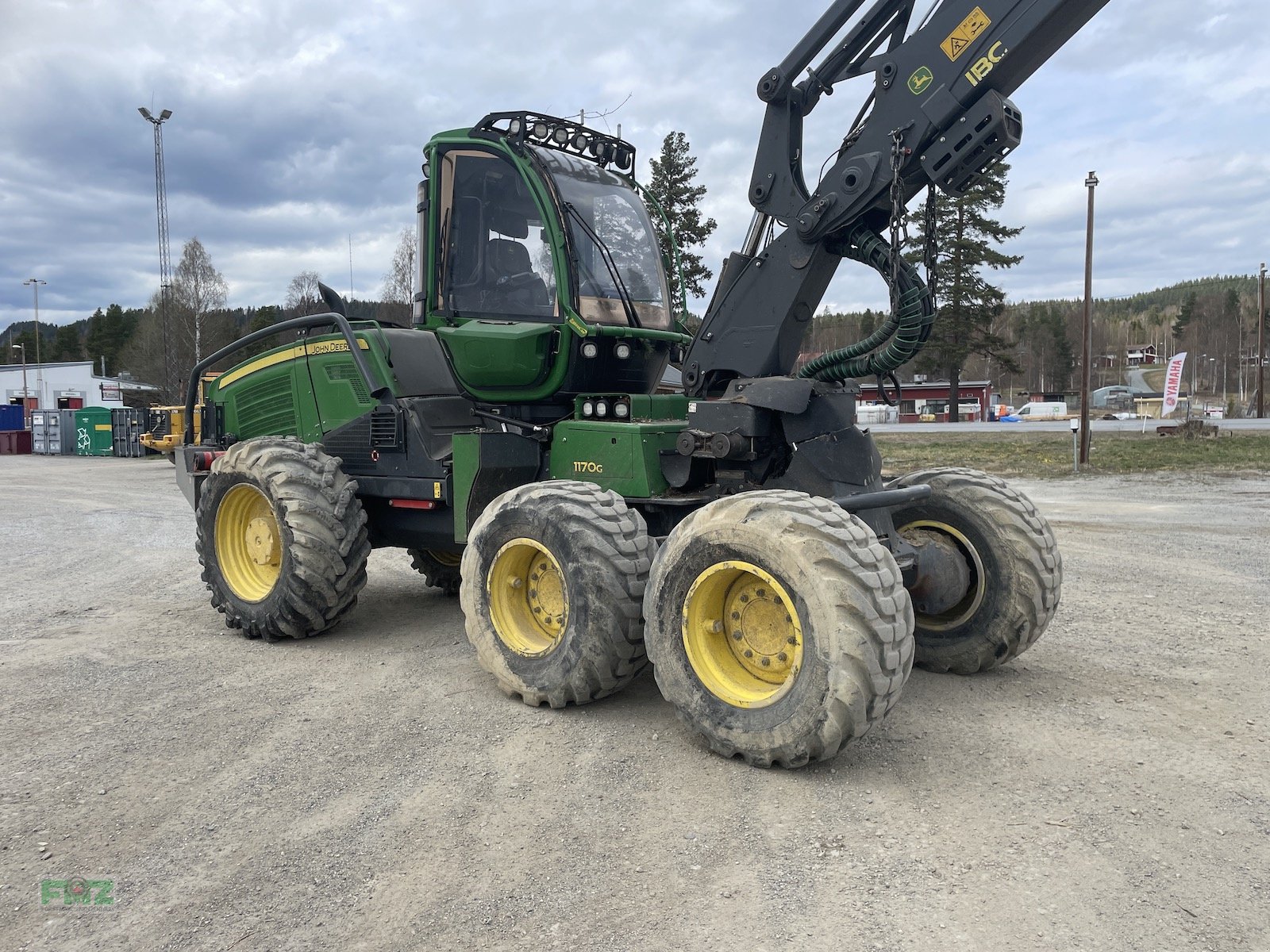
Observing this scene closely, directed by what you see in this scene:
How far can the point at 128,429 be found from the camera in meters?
33.5

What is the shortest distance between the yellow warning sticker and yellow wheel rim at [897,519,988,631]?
255cm

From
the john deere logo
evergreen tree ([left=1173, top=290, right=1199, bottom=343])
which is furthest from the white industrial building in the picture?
evergreen tree ([left=1173, top=290, right=1199, bottom=343])

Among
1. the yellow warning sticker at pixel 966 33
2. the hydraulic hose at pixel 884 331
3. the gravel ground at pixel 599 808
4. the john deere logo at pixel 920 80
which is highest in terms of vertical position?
the yellow warning sticker at pixel 966 33

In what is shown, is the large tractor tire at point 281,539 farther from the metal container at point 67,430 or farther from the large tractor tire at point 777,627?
the metal container at point 67,430

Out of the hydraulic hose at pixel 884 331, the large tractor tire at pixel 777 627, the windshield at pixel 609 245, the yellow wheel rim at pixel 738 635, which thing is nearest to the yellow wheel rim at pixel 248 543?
the windshield at pixel 609 245

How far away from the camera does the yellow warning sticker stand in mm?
4707

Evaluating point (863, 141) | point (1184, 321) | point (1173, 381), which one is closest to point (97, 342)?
point (1173, 381)

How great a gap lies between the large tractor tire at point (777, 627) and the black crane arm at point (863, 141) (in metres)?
1.62

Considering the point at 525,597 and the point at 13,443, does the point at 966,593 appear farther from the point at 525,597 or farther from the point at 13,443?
the point at 13,443

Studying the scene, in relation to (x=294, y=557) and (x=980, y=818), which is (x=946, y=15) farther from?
(x=294, y=557)

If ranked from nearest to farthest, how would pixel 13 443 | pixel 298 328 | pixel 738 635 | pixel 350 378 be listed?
pixel 738 635 → pixel 350 378 → pixel 298 328 → pixel 13 443

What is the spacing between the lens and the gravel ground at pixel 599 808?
115 inches

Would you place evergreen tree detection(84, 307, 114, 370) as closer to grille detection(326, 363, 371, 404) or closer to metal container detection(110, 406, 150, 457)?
metal container detection(110, 406, 150, 457)

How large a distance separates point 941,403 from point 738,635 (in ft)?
246
